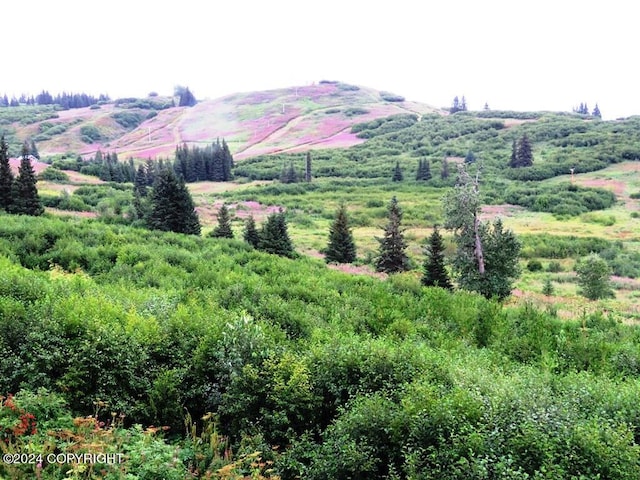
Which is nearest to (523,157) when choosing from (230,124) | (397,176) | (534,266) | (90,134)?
(397,176)

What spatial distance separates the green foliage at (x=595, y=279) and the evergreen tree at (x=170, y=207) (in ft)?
82.9

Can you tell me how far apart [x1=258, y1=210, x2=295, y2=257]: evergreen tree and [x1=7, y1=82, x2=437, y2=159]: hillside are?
251 ft

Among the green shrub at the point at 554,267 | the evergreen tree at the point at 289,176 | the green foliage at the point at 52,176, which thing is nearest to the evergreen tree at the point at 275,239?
the green shrub at the point at 554,267

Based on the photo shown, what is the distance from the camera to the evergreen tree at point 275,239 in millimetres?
29391

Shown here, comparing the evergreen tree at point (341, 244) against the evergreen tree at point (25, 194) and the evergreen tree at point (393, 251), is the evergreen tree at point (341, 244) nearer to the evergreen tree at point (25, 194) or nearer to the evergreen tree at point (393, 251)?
the evergreen tree at point (393, 251)

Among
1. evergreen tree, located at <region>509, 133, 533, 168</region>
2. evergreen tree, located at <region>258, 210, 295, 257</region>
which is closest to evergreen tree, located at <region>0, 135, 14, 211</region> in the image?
evergreen tree, located at <region>258, 210, 295, 257</region>

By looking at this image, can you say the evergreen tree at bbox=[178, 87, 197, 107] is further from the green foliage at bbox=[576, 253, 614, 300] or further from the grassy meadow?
the green foliage at bbox=[576, 253, 614, 300]

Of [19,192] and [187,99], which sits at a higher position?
[187,99]

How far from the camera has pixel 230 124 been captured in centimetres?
13288

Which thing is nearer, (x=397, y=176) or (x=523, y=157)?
(x=397, y=176)

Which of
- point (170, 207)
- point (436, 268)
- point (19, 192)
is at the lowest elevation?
point (436, 268)

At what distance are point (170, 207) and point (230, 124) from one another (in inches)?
4190

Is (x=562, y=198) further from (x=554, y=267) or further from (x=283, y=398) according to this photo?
(x=283, y=398)

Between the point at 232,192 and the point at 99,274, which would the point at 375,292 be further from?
the point at 232,192
